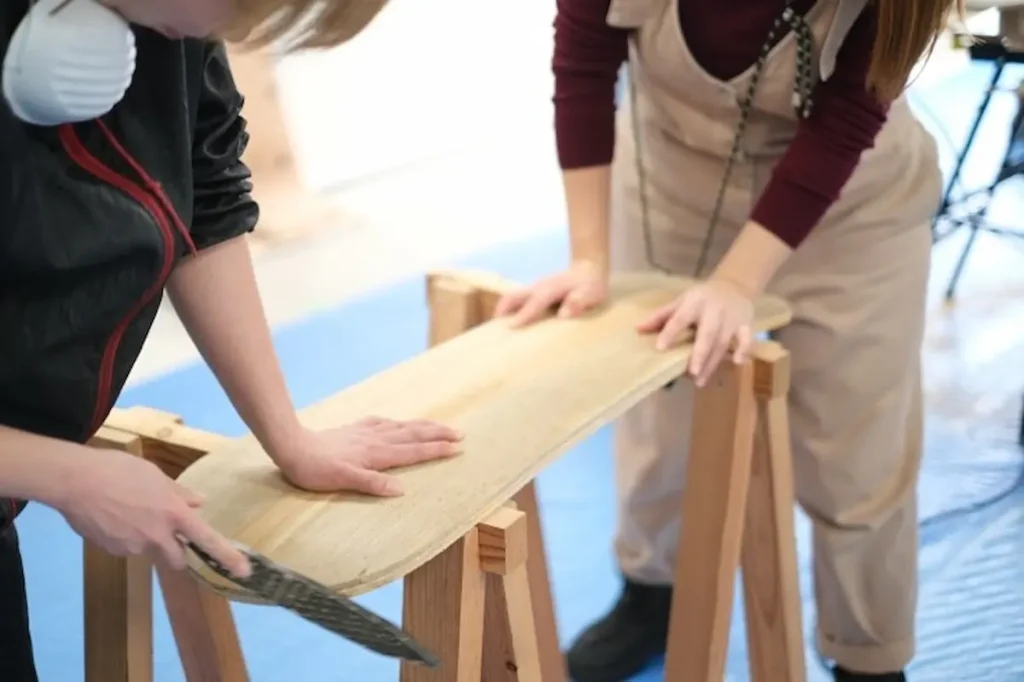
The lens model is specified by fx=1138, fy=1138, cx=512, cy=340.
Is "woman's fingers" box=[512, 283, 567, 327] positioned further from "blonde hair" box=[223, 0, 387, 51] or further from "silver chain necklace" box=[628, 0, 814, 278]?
"blonde hair" box=[223, 0, 387, 51]

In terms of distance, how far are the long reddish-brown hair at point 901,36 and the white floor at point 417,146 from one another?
4.95ft

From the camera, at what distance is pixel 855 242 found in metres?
1.04

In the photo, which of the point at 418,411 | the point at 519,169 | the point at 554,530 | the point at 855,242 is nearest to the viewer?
the point at 418,411

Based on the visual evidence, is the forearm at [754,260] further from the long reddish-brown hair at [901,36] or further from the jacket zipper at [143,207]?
the jacket zipper at [143,207]

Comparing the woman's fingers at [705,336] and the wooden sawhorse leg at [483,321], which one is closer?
the woman's fingers at [705,336]

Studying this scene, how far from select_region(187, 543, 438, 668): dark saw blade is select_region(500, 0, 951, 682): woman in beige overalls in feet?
1.24

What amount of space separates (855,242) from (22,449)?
75 centimetres

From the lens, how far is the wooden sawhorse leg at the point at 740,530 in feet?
3.01

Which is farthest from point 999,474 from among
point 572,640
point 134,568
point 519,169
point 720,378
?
point 519,169

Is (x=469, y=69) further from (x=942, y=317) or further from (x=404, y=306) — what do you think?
(x=942, y=317)

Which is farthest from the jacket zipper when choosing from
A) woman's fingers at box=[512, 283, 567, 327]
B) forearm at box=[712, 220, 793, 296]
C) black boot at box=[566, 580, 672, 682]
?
black boot at box=[566, 580, 672, 682]

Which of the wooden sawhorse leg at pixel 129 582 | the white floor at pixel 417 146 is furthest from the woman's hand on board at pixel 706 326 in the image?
the white floor at pixel 417 146

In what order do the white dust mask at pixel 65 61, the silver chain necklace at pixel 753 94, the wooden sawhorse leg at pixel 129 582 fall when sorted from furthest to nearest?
the silver chain necklace at pixel 753 94 → the wooden sawhorse leg at pixel 129 582 → the white dust mask at pixel 65 61

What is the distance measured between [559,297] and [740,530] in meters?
0.25
